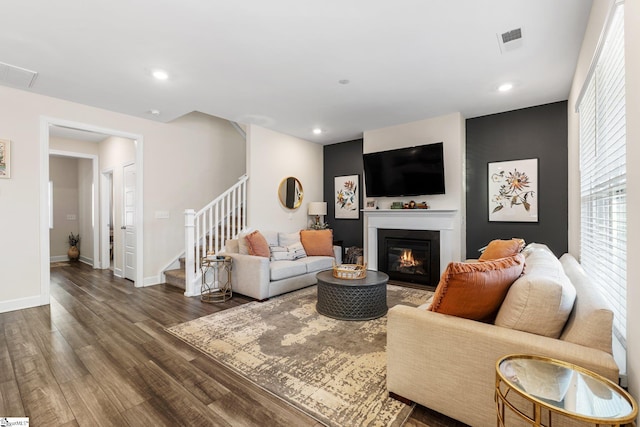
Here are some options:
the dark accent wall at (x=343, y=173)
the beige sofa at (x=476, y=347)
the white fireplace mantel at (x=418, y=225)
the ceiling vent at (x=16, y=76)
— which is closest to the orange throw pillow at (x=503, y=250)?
the beige sofa at (x=476, y=347)

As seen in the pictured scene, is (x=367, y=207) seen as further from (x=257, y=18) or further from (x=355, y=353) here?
(x=257, y=18)

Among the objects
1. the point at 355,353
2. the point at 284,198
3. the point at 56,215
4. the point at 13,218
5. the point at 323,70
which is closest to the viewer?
the point at 355,353

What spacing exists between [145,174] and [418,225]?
4363 millimetres

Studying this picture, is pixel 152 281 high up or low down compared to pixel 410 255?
down

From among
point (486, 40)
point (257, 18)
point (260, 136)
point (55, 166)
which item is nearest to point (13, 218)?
point (260, 136)

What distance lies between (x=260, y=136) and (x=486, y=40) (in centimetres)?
357

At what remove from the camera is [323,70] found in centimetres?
310

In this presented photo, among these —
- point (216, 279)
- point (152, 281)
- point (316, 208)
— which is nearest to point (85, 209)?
point (152, 281)

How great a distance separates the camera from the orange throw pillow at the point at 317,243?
5.00 meters

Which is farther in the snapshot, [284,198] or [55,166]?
[55,166]

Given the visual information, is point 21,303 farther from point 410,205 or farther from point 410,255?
point 410,205

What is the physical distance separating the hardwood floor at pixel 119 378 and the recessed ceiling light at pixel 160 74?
2.59 meters

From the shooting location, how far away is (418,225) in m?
4.73

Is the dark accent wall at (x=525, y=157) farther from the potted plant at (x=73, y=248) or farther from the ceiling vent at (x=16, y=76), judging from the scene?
the potted plant at (x=73, y=248)
